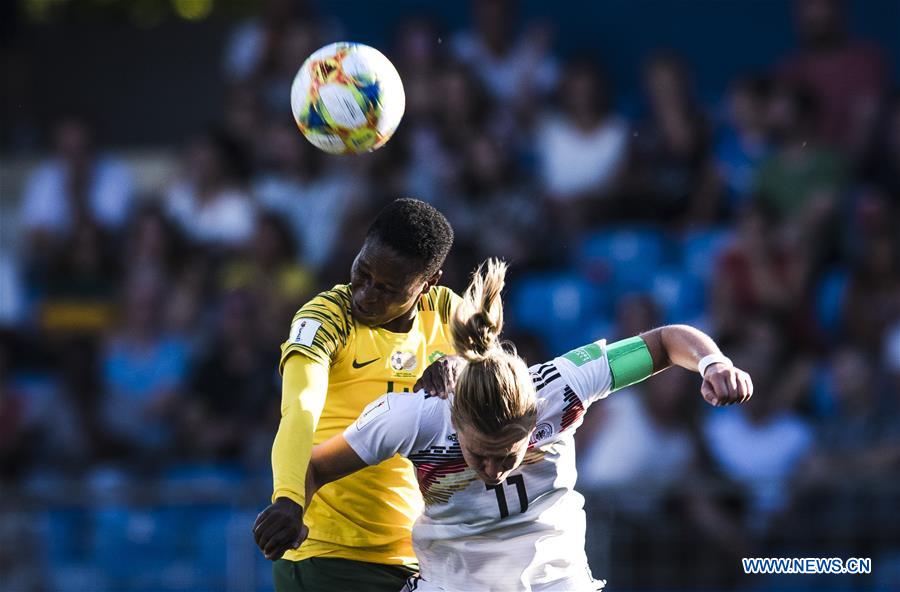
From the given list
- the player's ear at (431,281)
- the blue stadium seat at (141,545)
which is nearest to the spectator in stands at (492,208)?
the blue stadium seat at (141,545)

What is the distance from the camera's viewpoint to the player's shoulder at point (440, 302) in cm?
552

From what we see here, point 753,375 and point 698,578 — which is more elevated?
point 753,375

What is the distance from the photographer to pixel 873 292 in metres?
9.36

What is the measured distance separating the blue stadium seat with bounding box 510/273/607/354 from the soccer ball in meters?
4.28

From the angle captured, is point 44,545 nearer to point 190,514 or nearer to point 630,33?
point 190,514

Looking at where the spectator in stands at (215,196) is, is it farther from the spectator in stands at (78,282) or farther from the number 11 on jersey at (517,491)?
the number 11 on jersey at (517,491)

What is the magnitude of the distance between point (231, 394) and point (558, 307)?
2336 mm

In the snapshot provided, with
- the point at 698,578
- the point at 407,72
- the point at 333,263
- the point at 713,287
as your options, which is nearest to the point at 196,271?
the point at 333,263

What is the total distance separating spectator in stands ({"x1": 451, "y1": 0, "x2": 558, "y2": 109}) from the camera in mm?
11469

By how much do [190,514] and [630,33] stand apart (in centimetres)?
552

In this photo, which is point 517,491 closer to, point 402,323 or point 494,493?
point 494,493

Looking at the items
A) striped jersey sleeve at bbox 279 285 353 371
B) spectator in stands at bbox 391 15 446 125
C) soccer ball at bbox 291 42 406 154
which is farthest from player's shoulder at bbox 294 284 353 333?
spectator in stands at bbox 391 15 446 125

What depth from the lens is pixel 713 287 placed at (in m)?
9.66

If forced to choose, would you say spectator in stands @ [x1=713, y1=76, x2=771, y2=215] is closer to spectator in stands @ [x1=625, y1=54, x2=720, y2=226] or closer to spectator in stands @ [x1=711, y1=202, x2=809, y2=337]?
spectator in stands @ [x1=625, y1=54, x2=720, y2=226]
